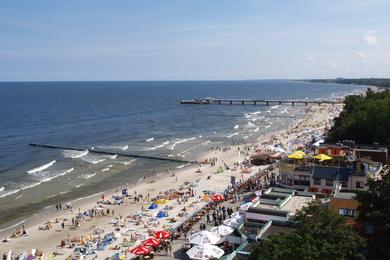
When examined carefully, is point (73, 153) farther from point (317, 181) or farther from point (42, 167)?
point (317, 181)

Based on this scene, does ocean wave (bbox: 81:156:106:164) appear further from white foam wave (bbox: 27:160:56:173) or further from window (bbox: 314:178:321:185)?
window (bbox: 314:178:321:185)

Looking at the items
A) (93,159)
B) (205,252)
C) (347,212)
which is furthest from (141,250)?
(93,159)

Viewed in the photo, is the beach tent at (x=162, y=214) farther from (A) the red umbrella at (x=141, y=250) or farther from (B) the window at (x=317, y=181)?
(B) the window at (x=317, y=181)

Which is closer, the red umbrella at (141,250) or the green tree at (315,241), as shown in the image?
the green tree at (315,241)

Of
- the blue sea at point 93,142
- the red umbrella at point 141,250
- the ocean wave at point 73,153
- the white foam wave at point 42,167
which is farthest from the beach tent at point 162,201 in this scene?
the ocean wave at point 73,153

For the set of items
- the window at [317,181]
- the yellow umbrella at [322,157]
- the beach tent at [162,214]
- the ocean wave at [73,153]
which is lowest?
the beach tent at [162,214]
